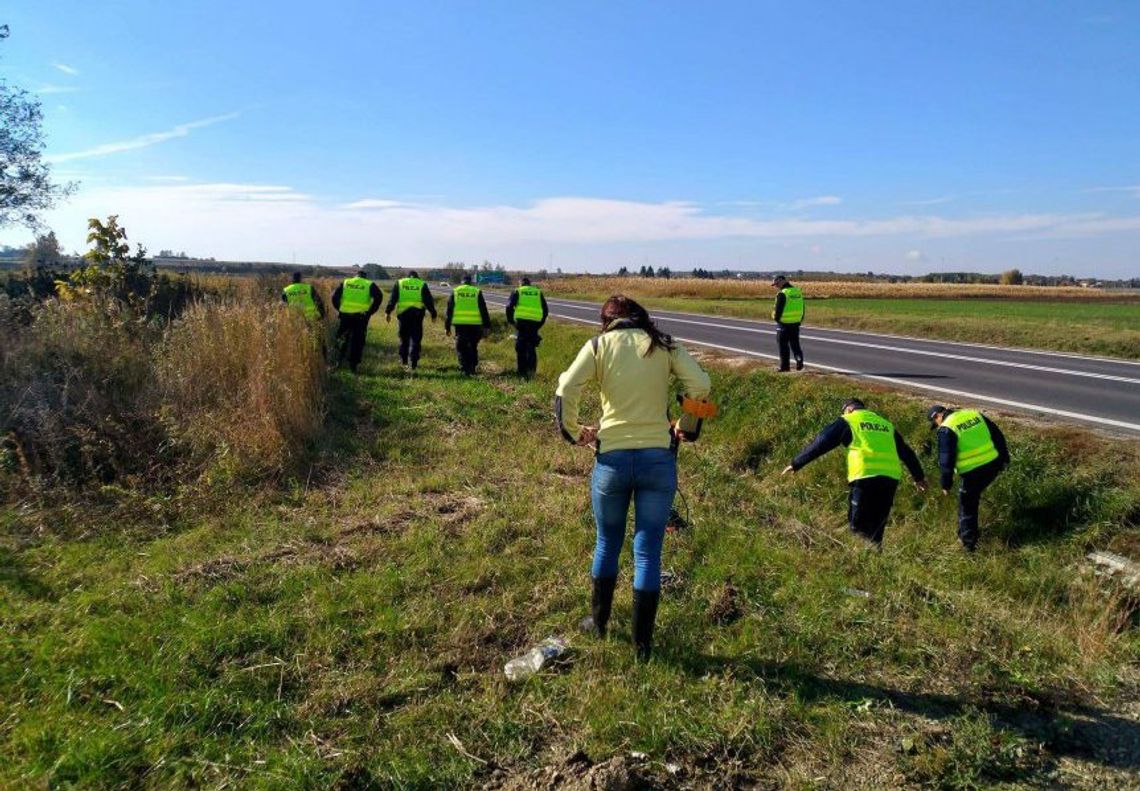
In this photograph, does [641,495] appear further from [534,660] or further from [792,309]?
[792,309]

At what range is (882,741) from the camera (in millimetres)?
3273

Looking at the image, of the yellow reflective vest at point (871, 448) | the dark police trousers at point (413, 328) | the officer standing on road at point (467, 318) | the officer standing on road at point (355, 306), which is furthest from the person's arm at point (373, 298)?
the yellow reflective vest at point (871, 448)

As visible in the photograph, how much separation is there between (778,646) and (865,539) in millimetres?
2271

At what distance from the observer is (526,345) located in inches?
528

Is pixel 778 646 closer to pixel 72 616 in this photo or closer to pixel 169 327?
pixel 72 616

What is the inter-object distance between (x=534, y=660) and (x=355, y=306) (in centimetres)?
1009

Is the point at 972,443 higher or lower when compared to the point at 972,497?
higher

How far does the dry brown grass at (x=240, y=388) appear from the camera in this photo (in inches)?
268

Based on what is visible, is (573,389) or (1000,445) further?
(1000,445)

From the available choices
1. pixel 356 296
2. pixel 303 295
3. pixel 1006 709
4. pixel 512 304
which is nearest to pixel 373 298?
pixel 356 296

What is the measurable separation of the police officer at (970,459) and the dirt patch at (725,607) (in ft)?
8.78

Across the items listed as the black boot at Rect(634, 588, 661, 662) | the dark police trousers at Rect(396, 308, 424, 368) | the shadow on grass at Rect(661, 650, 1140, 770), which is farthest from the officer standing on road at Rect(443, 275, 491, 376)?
the shadow on grass at Rect(661, 650, 1140, 770)

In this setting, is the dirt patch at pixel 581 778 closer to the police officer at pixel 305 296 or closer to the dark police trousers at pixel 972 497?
the dark police trousers at pixel 972 497

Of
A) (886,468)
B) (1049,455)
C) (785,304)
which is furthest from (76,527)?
(785,304)
